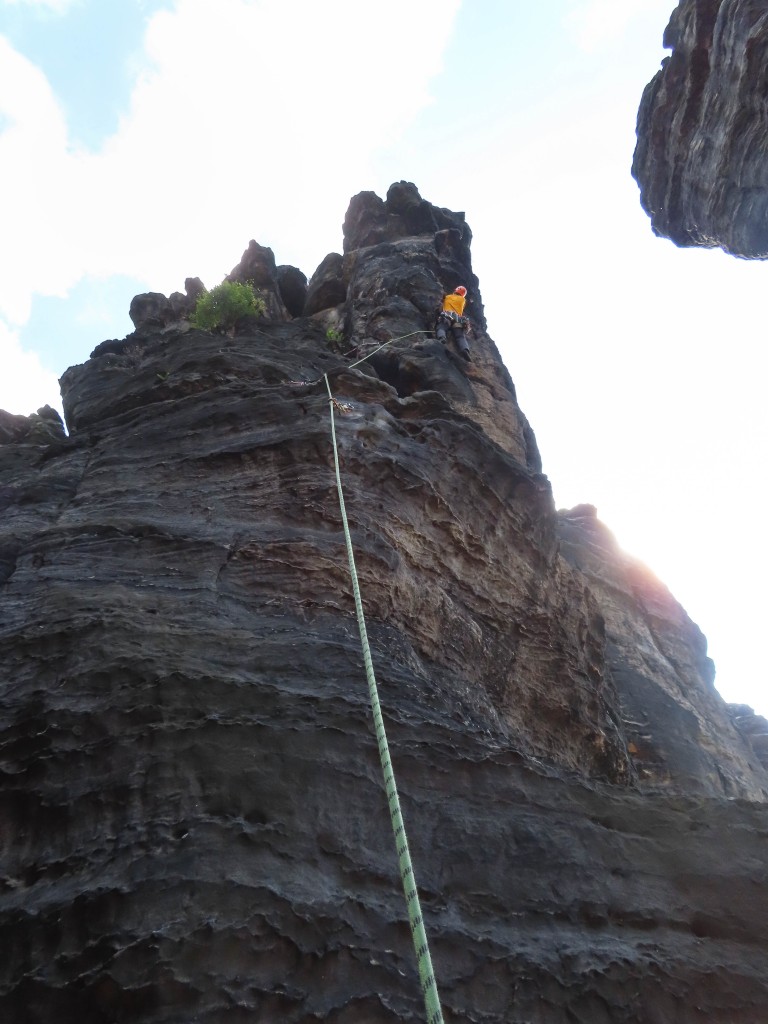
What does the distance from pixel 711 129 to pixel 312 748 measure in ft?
55.9

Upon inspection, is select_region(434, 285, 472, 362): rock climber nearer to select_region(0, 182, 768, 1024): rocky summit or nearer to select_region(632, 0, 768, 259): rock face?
select_region(0, 182, 768, 1024): rocky summit

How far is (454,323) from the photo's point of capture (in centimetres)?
1542

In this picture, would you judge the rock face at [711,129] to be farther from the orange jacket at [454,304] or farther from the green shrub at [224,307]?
the green shrub at [224,307]

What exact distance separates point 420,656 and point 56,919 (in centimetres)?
428

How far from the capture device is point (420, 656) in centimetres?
780

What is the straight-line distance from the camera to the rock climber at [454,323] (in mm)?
15281

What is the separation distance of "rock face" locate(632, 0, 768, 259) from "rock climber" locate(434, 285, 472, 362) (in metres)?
6.49

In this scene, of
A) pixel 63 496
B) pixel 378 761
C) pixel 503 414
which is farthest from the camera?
pixel 503 414

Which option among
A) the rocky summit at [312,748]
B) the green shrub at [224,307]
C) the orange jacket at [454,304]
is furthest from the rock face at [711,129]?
the green shrub at [224,307]

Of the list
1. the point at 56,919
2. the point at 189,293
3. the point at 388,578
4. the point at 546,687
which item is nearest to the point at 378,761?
the point at 56,919

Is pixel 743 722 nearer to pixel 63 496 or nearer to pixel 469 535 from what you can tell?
pixel 469 535

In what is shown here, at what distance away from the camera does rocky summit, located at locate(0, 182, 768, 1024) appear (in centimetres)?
412

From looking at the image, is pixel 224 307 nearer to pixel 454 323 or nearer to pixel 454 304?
pixel 454 323

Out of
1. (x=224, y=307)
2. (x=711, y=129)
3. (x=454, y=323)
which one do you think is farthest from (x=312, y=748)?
(x=711, y=129)
